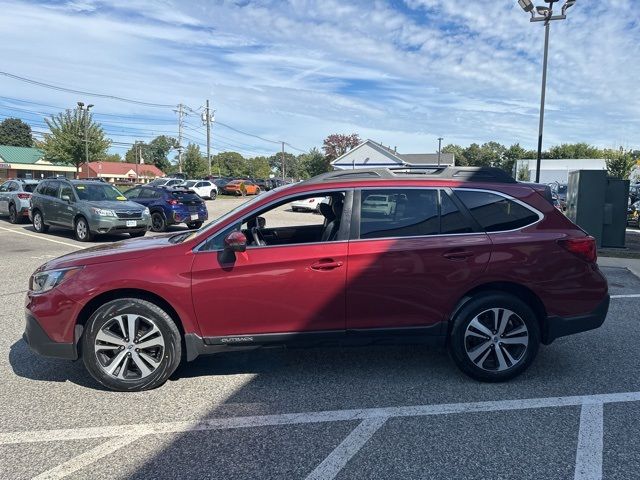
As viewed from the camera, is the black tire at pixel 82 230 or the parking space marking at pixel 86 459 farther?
the black tire at pixel 82 230

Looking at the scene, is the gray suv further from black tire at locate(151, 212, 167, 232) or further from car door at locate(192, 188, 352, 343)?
car door at locate(192, 188, 352, 343)

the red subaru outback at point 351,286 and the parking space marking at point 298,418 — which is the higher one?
the red subaru outback at point 351,286

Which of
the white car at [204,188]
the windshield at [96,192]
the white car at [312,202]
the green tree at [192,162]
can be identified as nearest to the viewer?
the white car at [312,202]

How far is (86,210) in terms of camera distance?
1273 centimetres

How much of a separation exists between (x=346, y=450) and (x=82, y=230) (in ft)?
39.6

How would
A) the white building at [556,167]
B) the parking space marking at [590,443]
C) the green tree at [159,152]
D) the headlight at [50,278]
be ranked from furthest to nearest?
the green tree at [159,152] → the white building at [556,167] → the headlight at [50,278] → the parking space marking at [590,443]

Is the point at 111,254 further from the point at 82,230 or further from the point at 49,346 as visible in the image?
the point at 82,230

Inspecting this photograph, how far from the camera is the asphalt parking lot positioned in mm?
2854

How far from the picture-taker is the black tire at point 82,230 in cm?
1277

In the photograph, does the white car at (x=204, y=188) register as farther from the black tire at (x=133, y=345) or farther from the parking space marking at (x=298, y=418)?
the parking space marking at (x=298, y=418)

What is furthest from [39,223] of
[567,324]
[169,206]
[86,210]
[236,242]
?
[567,324]

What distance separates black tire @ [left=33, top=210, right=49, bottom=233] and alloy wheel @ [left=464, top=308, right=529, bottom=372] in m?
14.4

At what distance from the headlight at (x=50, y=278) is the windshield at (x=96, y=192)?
10.2 m

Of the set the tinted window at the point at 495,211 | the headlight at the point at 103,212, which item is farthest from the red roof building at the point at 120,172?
the tinted window at the point at 495,211
